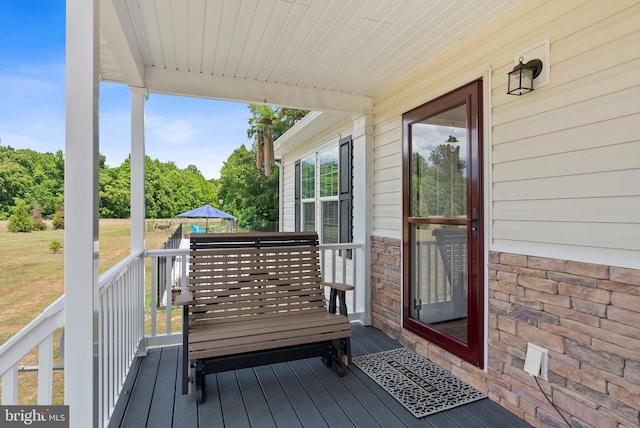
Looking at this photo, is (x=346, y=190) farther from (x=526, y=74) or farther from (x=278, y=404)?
(x=278, y=404)

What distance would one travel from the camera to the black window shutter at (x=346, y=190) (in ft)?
16.1

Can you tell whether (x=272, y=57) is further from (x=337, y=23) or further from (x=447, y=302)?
(x=447, y=302)

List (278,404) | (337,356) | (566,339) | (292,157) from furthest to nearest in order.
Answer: (292,157), (337,356), (278,404), (566,339)

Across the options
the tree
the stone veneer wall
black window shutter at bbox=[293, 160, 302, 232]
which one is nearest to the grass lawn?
the stone veneer wall

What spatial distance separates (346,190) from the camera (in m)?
5.03

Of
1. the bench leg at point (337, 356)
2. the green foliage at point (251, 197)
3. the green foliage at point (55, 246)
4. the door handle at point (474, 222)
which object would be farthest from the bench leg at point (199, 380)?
the green foliage at point (251, 197)

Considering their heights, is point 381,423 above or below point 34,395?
below

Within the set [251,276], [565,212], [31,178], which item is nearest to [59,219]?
[31,178]

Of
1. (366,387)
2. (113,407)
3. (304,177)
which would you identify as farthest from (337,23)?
(304,177)

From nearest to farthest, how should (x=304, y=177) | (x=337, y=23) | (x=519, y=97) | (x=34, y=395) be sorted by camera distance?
1. (x=34, y=395)
2. (x=519, y=97)
3. (x=337, y=23)
4. (x=304, y=177)

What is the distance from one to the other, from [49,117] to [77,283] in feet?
2.24

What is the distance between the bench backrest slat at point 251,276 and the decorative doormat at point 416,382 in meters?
0.71

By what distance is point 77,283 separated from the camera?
4.71 ft

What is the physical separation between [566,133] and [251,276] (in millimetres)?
2530
